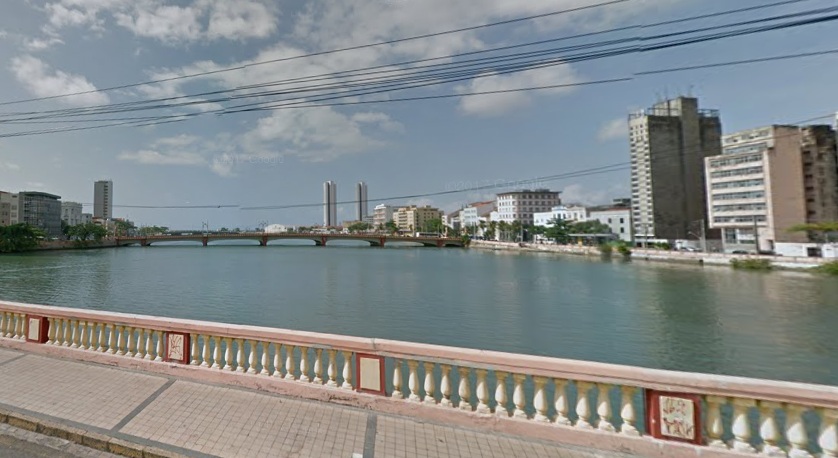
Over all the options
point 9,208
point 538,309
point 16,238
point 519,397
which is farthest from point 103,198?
point 519,397

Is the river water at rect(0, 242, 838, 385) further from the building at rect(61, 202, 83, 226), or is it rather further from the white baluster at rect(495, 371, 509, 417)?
the building at rect(61, 202, 83, 226)

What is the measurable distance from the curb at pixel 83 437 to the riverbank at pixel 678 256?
60082 mm

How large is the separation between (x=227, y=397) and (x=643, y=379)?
4.51 m

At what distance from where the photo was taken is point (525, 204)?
12575 cm

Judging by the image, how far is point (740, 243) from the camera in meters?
63.6

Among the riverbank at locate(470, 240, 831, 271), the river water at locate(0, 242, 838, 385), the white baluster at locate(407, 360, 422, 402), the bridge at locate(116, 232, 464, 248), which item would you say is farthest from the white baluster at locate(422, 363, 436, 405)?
the bridge at locate(116, 232, 464, 248)

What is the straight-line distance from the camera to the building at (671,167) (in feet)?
293

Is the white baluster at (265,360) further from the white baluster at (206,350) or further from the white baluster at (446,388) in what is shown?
the white baluster at (446,388)

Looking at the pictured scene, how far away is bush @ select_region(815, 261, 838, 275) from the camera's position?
38.2 metres

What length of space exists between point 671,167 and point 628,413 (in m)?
108

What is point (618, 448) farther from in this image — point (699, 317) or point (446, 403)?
point (699, 317)

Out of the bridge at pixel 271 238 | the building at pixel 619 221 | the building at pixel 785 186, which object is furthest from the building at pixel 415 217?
the building at pixel 785 186

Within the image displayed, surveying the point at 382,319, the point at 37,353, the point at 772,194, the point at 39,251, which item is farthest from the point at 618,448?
the point at 39,251

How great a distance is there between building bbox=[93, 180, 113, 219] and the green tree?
4845 inches
